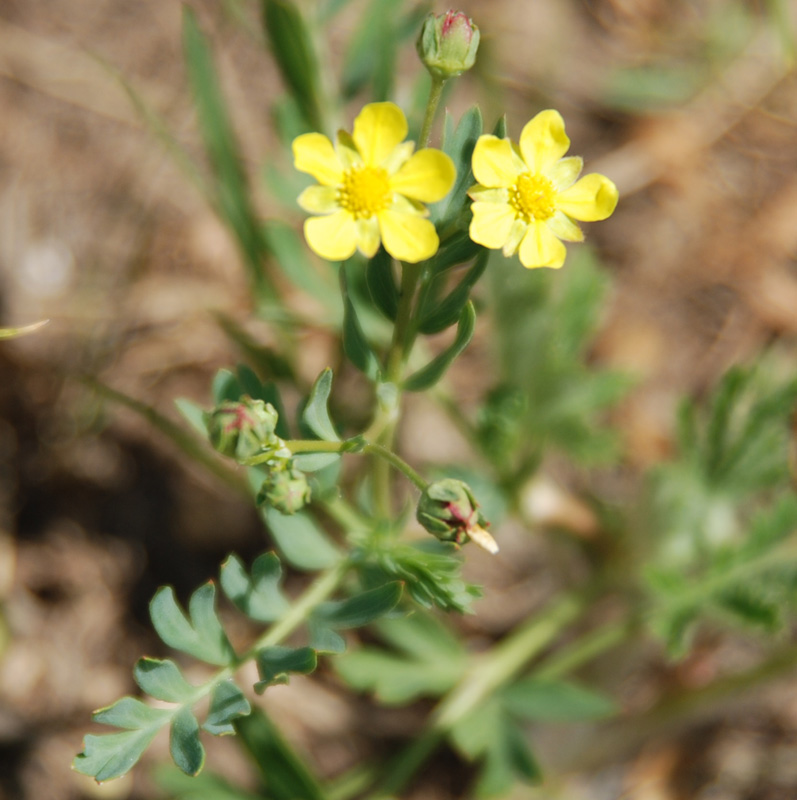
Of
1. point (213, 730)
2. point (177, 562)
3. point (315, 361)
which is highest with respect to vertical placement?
point (213, 730)

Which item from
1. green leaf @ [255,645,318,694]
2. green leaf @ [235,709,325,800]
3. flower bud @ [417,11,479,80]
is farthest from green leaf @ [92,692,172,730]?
flower bud @ [417,11,479,80]

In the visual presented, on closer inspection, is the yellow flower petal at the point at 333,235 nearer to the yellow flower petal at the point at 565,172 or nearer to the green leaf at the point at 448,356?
the green leaf at the point at 448,356

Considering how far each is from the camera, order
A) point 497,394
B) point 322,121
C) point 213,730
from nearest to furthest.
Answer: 1. point 213,730
2. point 497,394
3. point 322,121

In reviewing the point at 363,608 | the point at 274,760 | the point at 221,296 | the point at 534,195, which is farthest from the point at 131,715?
the point at 221,296

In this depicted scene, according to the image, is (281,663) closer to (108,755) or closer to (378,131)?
(108,755)

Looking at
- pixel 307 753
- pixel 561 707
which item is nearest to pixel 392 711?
pixel 307 753

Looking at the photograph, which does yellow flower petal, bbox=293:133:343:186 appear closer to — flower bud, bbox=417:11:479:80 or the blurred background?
flower bud, bbox=417:11:479:80

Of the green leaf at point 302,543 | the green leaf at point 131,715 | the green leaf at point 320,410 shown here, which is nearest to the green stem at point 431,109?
the green leaf at point 320,410

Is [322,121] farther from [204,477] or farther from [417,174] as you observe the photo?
[204,477]
